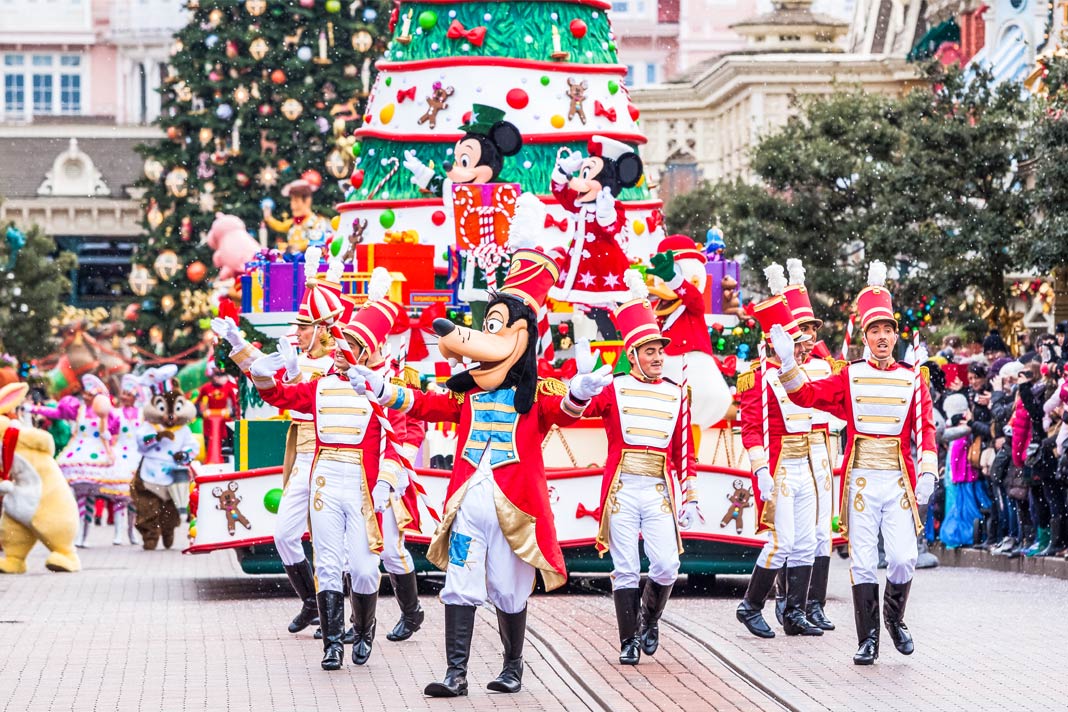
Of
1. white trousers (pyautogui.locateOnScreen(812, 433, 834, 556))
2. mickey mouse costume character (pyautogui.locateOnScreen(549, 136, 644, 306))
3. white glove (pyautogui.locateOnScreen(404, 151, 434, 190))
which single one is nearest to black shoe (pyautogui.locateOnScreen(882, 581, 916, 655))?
white trousers (pyautogui.locateOnScreen(812, 433, 834, 556))

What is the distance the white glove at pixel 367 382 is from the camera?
1096 cm

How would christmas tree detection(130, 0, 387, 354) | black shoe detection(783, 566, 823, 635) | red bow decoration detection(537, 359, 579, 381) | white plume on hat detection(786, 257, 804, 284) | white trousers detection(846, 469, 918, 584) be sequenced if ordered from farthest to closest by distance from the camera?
christmas tree detection(130, 0, 387, 354) → red bow decoration detection(537, 359, 579, 381) → white plume on hat detection(786, 257, 804, 284) → black shoe detection(783, 566, 823, 635) → white trousers detection(846, 469, 918, 584)

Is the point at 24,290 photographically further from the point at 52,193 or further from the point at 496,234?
the point at 496,234

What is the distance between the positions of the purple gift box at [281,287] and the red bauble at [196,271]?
1798 cm

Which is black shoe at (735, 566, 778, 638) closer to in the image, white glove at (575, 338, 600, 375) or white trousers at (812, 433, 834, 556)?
white trousers at (812, 433, 834, 556)

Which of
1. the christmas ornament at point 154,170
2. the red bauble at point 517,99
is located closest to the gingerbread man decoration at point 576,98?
the red bauble at point 517,99

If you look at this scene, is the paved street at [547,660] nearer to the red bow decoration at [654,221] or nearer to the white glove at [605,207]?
the white glove at [605,207]

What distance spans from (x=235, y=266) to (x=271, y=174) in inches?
349

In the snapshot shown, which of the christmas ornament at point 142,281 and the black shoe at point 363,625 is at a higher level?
the christmas ornament at point 142,281

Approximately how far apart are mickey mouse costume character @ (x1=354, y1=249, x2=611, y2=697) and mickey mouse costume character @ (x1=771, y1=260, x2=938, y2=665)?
1557 mm

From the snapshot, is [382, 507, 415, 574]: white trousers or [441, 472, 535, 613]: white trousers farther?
[382, 507, 415, 574]: white trousers

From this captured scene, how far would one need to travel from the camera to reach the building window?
90.5 m

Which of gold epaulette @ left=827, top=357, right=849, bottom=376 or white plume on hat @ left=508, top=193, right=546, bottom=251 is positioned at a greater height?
white plume on hat @ left=508, top=193, right=546, bottom=251

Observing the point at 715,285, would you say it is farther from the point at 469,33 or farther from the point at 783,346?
the point at 783,346
